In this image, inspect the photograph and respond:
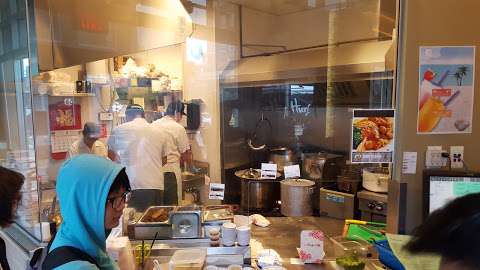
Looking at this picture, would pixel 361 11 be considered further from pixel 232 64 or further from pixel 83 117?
pixel 83 117

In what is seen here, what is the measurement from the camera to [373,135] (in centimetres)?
158

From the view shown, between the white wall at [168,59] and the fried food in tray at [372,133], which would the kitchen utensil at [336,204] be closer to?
the fried food in tray at [372,133]

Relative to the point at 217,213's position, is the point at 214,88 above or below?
above

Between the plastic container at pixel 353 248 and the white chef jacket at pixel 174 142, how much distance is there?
185 cm

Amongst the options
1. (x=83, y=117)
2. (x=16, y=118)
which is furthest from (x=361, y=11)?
(x=16, y=118)

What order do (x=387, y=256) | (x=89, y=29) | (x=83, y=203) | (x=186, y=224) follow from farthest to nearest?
(x=89, y=29), (x=186, y=224), (x=387, y=256), (x=83, y=203)

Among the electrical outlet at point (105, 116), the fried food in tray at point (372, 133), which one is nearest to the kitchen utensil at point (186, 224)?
the fried food in tray at point (372, 133)

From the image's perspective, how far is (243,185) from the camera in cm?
285

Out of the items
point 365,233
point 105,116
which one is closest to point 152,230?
point 365,233

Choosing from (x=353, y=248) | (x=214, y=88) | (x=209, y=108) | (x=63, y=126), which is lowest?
(x=353, y=248)

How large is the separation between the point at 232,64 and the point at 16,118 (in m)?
1.99

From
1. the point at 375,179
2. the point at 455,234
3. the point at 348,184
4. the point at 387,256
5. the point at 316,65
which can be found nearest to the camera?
the point at 455,234

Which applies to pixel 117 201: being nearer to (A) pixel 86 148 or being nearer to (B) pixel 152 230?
(B) pixel 152 230

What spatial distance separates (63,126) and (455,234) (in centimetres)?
307
